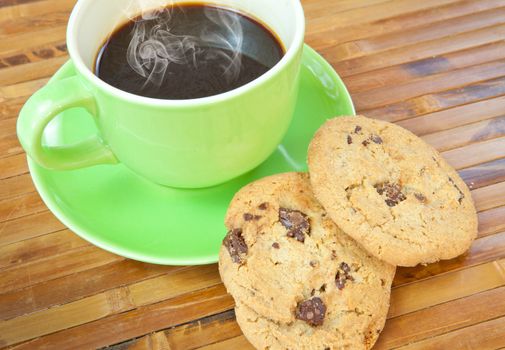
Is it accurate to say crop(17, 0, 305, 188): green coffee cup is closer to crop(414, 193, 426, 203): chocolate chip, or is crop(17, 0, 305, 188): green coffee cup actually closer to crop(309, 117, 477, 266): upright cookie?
crop(309, 117, 477, 266): upright cookie

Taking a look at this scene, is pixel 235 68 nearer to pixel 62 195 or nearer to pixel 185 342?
pixel 62 195

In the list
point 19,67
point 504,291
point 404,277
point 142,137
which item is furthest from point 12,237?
point 504,291

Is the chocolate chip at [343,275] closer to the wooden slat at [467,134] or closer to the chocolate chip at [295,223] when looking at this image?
the chocolate chip at [295,223]

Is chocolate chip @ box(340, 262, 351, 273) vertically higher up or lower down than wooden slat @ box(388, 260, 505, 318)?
higher up

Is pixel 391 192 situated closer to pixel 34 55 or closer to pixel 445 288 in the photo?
pixel 445 288

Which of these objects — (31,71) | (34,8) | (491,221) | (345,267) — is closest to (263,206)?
(345,267)

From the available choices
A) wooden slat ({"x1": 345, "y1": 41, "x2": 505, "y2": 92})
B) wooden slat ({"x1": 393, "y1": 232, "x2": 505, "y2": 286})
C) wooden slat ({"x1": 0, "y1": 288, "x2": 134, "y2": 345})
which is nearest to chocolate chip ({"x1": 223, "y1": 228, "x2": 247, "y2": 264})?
wooden slat ({"x1": 0, "y1": 288, "x2": 134, "y2": 345})

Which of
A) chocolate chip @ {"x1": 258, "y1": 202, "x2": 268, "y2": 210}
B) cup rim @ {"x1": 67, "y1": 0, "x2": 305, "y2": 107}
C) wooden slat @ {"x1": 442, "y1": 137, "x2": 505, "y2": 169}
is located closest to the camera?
cup rim @ {"x1": 67, "y1": 0, "x2": 305, "y2": 107}

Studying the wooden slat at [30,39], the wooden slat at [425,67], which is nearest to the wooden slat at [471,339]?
the wooden slat at [425,67]
